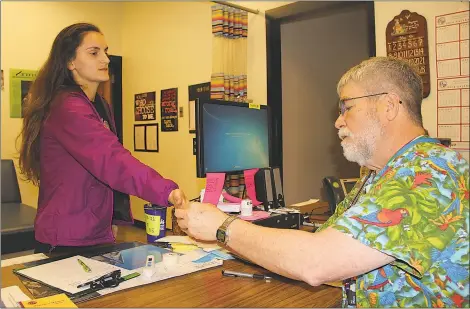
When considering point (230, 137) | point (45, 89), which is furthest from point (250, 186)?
point (45, 89)

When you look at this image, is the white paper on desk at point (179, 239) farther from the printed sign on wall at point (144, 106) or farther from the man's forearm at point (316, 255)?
the printed sign on wall at point (144, 106)

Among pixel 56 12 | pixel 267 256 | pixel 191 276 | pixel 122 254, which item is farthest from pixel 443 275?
pixel 56 12

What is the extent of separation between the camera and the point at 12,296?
1069 millimetres

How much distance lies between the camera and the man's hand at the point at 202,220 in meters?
1.10

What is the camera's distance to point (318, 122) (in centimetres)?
445

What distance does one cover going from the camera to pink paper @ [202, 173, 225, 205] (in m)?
1.61

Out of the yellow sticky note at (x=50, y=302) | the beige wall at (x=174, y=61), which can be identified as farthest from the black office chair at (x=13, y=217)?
the yellow sticky note at (x=50, y=302)

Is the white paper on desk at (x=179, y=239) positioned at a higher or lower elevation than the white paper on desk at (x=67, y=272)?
higher

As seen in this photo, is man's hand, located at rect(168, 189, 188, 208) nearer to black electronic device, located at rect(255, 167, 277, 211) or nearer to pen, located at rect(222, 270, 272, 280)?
pen, located at rect(222, 270, 272, 280)

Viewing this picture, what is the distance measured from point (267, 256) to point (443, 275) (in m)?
0.40

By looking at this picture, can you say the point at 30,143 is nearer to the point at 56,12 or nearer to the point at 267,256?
the point at 267,256

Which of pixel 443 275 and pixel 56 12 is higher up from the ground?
pixel 56 12

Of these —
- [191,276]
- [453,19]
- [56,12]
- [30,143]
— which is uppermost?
[56,12]

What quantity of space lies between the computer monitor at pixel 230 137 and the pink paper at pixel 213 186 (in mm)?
129
